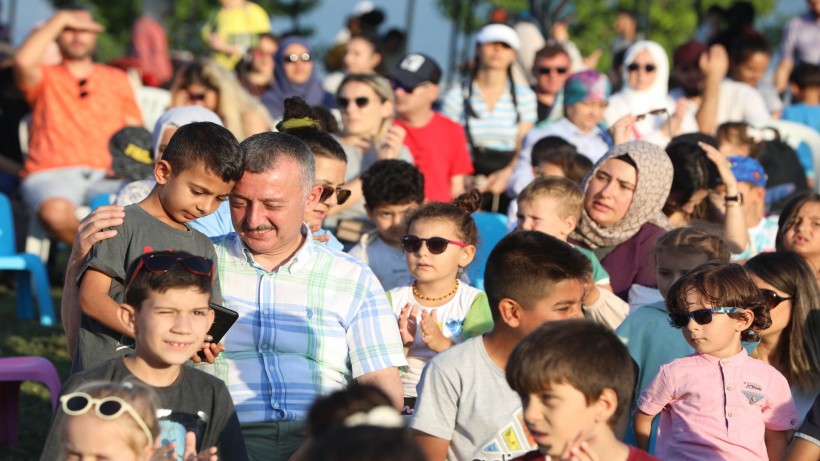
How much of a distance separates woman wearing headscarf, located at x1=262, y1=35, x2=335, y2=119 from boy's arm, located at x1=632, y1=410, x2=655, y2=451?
19.8 ft

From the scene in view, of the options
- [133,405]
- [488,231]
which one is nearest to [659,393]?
[133,405]

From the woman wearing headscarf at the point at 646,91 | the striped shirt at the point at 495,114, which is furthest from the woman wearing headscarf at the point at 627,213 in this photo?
the woman wearing headscarf at the point at 646,91

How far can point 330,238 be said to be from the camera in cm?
569

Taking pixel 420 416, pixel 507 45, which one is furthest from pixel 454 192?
pixel 420 416

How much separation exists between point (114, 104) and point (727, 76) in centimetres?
607

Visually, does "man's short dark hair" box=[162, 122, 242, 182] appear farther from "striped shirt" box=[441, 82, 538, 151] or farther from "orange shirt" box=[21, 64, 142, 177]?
"orange shirt" box=[21, 64, 142, 177]

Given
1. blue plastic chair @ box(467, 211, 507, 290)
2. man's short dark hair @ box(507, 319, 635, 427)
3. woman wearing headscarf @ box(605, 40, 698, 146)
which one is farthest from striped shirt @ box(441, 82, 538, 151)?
man's short dark hair @ box(507, 319, 635, 427)

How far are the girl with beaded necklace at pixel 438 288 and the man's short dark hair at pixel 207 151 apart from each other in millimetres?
1356

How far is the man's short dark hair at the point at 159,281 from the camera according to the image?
12.4ft

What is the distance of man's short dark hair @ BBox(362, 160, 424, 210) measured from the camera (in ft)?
21.0

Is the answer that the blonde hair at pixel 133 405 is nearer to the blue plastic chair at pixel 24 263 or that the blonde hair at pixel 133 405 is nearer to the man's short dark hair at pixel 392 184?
the man's short dark hair at pixel 392 184

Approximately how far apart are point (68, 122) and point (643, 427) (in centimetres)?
651

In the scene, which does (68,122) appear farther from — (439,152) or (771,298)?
(771,298)

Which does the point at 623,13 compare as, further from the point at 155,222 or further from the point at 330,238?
the point at 155,222
